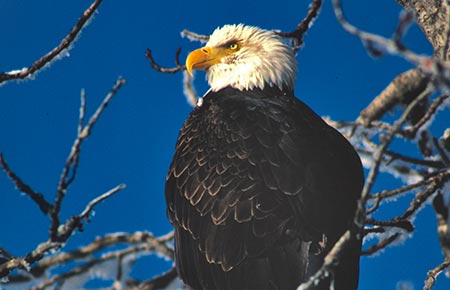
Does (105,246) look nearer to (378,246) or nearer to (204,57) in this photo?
(204,57)

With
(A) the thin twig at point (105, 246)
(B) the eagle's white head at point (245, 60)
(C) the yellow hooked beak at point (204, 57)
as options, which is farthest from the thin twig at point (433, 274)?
(C) the yellow hooked beak at point (204, 57)

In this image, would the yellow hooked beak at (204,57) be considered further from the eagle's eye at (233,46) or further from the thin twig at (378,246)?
the thin twig at (378,246)

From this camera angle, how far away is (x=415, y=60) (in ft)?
5.36

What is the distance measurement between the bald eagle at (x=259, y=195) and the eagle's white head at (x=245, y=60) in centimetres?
58

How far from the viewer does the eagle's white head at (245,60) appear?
5.21 m

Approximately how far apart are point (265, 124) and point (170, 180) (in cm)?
81

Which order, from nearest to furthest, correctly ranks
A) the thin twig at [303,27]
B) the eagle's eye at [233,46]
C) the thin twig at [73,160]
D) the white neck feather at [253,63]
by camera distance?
the thin twig at [73,160]
the thin twig at [303,27]
the white neck feather at [253,63]
the eagle's eye at [233,46]

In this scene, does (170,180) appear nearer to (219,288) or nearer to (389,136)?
(219,288)

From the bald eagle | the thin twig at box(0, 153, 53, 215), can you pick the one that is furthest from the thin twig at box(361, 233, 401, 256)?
the thin twig at box(0, 153, 53, 215)

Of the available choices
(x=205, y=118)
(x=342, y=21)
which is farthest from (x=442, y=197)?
(x=342, y=21)

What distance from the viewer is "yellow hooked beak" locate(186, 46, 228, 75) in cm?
525

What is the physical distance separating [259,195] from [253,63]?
71.8 inches

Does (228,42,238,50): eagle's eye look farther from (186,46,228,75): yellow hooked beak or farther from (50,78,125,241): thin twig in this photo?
(50,78,125,241): thin twig

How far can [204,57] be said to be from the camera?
5273 mm
